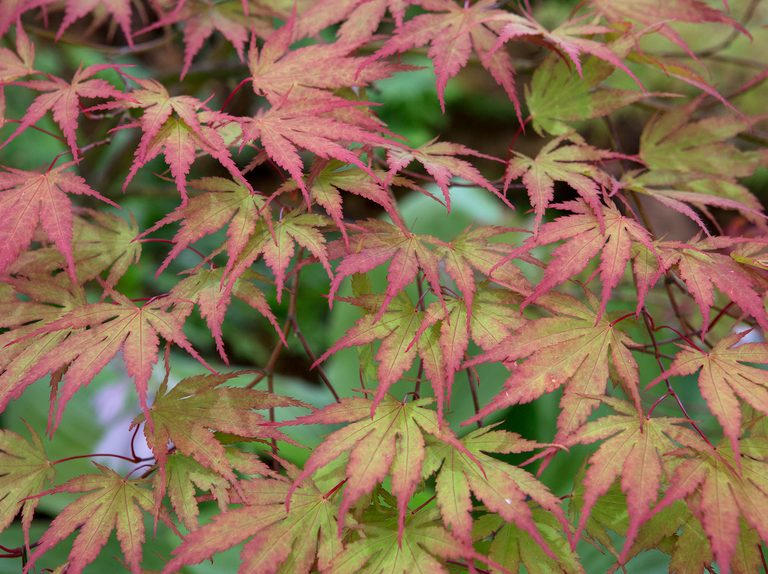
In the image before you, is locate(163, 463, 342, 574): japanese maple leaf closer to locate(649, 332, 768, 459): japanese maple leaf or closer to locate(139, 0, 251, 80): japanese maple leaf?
locate(649, 332, 768, 459): japanese maple leaf

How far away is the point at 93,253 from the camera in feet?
2.01

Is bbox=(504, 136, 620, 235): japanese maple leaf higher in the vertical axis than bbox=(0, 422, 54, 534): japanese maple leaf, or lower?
higher

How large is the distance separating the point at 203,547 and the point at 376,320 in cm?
18

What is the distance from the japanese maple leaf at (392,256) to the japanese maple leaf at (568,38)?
0.16 m

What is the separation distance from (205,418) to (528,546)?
0.82 feet

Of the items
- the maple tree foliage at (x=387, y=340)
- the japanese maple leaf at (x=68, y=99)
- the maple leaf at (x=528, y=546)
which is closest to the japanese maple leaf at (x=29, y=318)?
the maple tree foliage at (x=387, y=340)

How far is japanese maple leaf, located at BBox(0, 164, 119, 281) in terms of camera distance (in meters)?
0.49

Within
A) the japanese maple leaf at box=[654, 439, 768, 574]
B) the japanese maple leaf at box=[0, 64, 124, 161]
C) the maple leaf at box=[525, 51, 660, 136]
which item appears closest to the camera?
the japanese maple leaf at box=[654, 439, 768, 574]

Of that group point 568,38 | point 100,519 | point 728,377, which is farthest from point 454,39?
point 100,519

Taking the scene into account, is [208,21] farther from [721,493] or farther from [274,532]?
[721,493]

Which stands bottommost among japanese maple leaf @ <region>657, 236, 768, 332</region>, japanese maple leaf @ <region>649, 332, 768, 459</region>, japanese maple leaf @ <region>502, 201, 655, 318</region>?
japanese maple leaf @ <region>649, 332, 768, 459</region>

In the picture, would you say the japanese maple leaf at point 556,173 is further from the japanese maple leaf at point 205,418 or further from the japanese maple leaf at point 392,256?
the japanese maple leaf at point 205,418

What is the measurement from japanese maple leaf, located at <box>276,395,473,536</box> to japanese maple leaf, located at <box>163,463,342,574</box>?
24 millimetres

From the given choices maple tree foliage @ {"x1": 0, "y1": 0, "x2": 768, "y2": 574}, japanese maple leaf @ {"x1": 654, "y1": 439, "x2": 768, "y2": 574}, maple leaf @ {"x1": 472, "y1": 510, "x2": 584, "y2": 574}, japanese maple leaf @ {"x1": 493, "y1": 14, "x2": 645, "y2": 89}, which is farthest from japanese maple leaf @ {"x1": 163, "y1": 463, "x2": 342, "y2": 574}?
japanese maple leaf @ {"x1": 493, "y1": 14, "x2": 645, "y2": 89}
